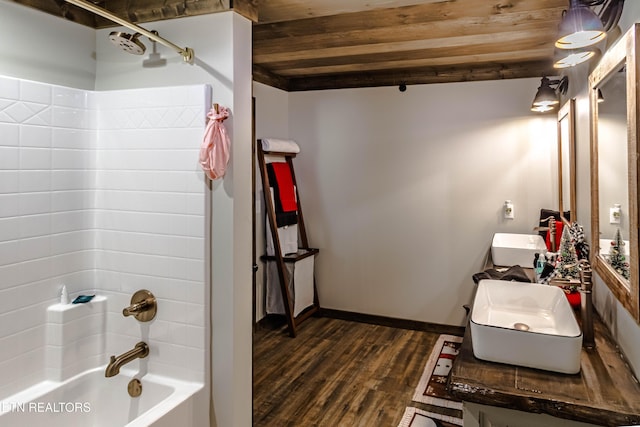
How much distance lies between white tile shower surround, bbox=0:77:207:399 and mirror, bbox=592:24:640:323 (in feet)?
5.29

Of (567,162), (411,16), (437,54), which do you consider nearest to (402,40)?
(411,16)

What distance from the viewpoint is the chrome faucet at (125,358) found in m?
1.87

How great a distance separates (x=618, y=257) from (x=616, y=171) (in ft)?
1.05

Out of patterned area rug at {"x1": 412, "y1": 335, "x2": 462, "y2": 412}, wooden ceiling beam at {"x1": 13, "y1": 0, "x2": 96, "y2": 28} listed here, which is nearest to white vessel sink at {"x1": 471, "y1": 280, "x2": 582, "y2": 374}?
patterned area rug at {"x1": 412, "y1": 335, "x2": 462, "y2": 412}

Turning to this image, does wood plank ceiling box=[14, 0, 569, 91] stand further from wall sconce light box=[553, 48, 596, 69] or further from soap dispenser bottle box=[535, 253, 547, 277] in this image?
soap dispenser bottle box=[535, 253, 547, 277]

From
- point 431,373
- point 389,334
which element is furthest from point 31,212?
point 389,334

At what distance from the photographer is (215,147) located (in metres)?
1.83

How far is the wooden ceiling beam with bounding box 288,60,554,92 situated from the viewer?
3.55 m

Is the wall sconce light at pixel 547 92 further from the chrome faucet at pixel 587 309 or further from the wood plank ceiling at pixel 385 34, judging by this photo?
the chrome faucet at pixel 587 309

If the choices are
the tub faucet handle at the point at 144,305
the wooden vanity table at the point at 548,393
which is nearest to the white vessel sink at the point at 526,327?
the wooden vanity table at the point at 548,393

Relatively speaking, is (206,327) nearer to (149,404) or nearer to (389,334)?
(149,404)

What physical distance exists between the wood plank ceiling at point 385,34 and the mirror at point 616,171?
806 millimetres

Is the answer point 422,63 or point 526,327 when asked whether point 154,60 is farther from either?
point 422,63

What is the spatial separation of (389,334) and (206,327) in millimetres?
2392
